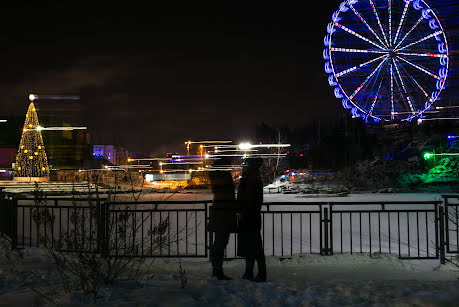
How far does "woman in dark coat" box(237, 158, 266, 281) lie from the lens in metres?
5.19

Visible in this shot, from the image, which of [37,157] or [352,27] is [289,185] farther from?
[37,157]

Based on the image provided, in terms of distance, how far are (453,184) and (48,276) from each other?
33390 millimetres

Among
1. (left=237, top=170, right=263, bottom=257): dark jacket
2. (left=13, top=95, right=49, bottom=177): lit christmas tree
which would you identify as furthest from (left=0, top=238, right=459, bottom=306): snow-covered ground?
(left=13, top=95, right=49, bottom=177): lit christmas tree

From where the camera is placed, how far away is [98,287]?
398 cm

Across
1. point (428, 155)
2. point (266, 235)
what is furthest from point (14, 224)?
point (428, 155)

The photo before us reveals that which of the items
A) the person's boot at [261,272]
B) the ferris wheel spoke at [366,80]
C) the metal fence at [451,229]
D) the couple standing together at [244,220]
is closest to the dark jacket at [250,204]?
the couple standing together at [244,220]

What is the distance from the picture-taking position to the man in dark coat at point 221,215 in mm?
5270

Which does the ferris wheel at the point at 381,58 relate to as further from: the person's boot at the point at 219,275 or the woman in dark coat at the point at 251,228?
the person's boot at the point at 219,275

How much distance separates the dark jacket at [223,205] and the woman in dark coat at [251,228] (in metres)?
0.13

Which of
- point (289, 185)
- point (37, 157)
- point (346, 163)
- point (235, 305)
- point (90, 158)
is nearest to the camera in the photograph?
point (235, 305)

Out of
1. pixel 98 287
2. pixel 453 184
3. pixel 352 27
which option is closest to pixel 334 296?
pixel 98 287

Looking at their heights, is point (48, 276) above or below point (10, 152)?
below

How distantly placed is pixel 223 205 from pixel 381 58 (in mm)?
26913


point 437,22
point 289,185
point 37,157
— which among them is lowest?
point 289,185
